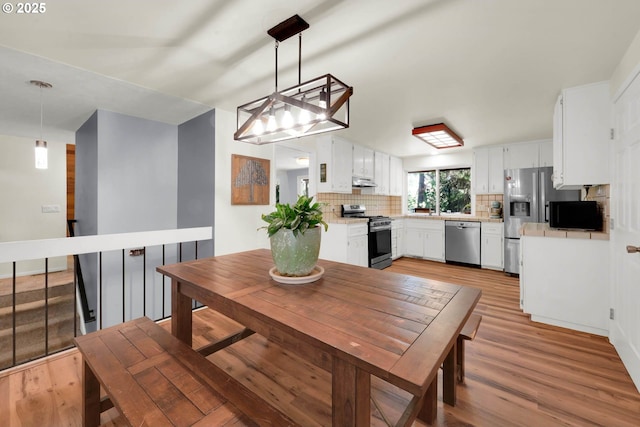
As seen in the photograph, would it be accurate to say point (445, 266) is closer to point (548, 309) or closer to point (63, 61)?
point (548, 309)

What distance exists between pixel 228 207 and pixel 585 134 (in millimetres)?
3723

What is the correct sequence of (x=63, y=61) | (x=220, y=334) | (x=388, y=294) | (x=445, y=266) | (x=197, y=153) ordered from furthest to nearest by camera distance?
(x=445, y=266) → (x=197, y=153) → (x=220, y=334) → (x=63, y=61) → (x=388, y=294)

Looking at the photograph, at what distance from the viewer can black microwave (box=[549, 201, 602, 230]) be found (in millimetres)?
2576

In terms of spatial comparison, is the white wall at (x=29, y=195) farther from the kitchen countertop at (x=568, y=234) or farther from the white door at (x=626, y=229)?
the white door at (x=626, y=229)

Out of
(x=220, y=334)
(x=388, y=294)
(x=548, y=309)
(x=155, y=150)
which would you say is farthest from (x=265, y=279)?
(x=155, y=150)

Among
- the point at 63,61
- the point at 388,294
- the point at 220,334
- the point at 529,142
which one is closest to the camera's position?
the point at 388,294

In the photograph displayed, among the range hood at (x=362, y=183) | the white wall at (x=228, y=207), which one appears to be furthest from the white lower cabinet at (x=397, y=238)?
the white wall at (x=228, y=207)

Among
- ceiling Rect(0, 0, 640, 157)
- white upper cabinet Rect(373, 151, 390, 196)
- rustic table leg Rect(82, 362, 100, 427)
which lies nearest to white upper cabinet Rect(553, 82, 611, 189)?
ceiling Rect(0, 0, 640, 157)

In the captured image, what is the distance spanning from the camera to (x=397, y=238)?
5.63 m

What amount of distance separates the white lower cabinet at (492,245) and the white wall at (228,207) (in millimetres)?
4041

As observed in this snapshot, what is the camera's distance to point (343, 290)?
137 cm

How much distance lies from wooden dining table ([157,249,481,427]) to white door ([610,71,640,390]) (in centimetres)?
133

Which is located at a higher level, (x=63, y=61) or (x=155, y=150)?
(x=63, y=61)

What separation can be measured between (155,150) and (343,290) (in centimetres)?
352
